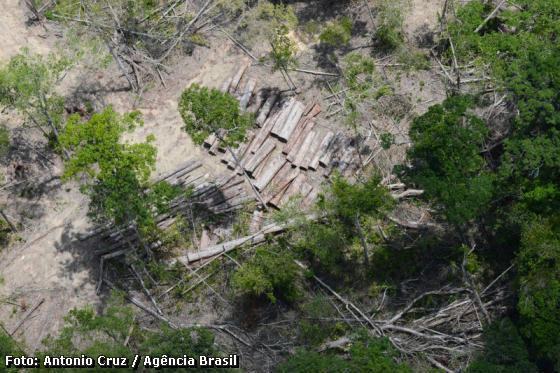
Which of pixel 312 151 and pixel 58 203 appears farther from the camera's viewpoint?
pixel 58 203

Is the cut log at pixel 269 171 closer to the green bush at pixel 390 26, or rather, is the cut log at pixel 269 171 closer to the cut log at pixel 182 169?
the cut log at pixel 182 169

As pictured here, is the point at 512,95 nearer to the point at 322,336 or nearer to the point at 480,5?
the point at 480,5

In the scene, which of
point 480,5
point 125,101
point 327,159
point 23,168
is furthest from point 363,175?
point 23,168

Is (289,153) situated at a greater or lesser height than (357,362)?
greater

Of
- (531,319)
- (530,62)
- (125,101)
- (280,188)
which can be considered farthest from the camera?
(125,101)

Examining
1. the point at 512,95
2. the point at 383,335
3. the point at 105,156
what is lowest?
the point at 383,335

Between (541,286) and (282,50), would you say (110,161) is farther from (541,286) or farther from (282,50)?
(541,286)

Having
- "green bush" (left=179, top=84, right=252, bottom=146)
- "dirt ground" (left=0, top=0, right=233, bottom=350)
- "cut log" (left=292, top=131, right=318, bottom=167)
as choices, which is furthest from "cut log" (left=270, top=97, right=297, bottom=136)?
"green bush" (left=179, top=84, right=252, bottom=146)

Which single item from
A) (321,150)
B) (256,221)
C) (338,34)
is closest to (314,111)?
(321,150)
